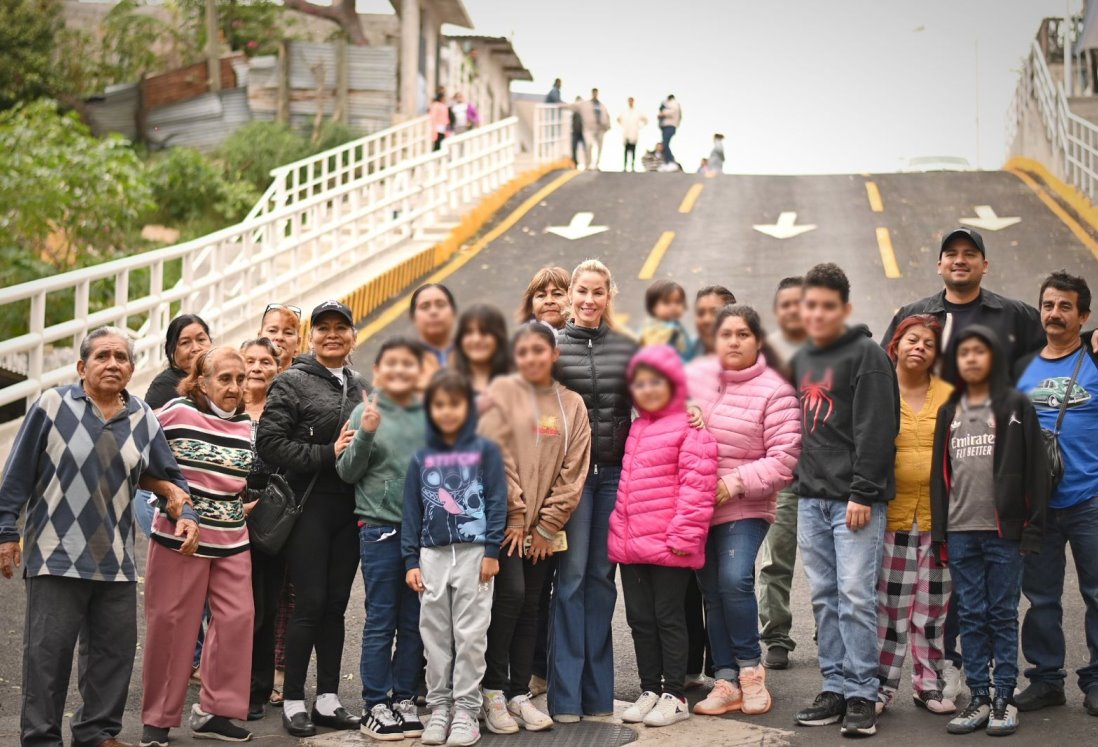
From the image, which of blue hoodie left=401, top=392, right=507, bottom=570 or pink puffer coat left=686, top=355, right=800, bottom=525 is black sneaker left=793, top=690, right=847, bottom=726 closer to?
pink puffer coat left=686, top=355, right=800, bottom=525

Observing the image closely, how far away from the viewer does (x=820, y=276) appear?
3.04 m

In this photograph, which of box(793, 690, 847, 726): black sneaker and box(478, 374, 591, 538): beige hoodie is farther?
box(793, 690, 847, 726): black sneaker

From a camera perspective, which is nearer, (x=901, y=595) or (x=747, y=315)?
(x=747, y=315)

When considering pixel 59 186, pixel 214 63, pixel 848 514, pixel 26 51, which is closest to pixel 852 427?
pixel 848 514

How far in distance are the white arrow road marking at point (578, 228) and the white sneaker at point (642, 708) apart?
1403 centimetres

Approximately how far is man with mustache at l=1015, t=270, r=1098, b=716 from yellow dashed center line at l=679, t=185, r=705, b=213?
51.3 ft

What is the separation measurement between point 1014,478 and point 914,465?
1.62 ft

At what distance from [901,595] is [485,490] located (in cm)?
245

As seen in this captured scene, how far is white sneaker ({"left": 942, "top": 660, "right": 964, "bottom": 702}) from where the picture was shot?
5578 mm

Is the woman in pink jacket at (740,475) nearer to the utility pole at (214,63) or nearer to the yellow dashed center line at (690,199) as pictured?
the yellow dashed center line at (690,199)

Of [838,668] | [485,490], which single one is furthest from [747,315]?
[838,668]

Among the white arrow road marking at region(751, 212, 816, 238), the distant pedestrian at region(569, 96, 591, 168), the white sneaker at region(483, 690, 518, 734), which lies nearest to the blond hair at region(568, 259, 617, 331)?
the white sneaker at region(483, 690, 518, 734)

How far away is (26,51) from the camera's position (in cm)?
2231

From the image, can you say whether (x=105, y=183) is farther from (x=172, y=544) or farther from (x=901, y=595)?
(x=901, y=595)
